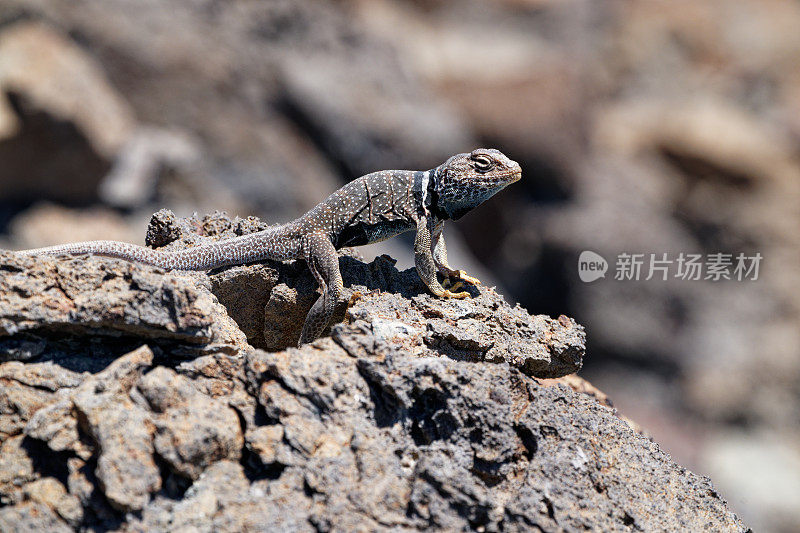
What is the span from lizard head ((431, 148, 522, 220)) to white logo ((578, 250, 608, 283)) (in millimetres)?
13574

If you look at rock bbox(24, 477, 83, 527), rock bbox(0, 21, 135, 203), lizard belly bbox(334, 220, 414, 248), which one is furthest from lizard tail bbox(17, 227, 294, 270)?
rock bbox(0, 21, 135, 203)

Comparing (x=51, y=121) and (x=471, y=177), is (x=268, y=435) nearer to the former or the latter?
(x=471, y=177)

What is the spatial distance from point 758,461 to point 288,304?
16.5m

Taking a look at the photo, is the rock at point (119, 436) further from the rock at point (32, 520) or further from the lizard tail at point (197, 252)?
the lizard tail at point (197, 252)

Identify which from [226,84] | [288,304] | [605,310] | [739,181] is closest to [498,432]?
[288,304]

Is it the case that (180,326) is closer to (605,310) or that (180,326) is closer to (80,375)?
(80,375)

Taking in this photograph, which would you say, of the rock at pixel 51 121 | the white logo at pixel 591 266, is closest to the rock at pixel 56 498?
Result: the rock at pixel 51 121

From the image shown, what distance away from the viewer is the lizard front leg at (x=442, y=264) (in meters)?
6.15

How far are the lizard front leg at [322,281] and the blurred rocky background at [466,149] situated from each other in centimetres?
1144

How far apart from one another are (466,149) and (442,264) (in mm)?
15122

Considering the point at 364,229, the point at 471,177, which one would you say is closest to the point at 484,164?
the point at 471,177

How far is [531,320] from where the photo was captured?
227 inches

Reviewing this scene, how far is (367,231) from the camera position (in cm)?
617

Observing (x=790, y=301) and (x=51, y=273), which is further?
(x=790, y=301)
